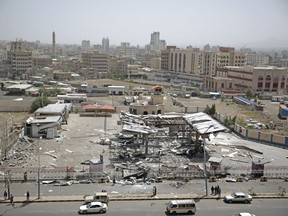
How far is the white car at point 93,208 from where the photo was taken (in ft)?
28.3

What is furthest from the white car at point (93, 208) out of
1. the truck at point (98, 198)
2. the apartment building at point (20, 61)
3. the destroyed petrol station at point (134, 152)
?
the apartment building at point (20, 61)

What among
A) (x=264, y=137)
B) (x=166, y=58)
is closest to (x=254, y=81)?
(x=166, y=58)

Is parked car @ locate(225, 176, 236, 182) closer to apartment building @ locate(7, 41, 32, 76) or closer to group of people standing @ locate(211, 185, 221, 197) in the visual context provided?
group of people standing @ locate(211, 185, 221, 197)

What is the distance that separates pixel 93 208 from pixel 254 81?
31.1m

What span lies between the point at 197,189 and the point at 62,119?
37.3 feet

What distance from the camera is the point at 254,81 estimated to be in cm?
3697

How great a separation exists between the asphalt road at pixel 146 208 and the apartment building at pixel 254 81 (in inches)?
1126

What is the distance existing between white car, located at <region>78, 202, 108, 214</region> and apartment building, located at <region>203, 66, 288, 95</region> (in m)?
30.1

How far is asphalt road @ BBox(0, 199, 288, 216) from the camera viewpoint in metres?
8.61

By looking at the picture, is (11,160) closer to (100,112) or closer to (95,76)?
(100,112)

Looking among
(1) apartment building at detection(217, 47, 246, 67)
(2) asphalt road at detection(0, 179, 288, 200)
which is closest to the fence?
(2) asphalt road at detection(0, 179, 288, 200)

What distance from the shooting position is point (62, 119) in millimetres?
20203

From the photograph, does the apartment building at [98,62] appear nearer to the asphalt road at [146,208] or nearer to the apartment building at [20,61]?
the apartment building at [20,61]

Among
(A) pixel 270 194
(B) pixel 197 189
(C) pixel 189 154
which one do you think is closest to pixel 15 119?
(C) pixel 189 154
